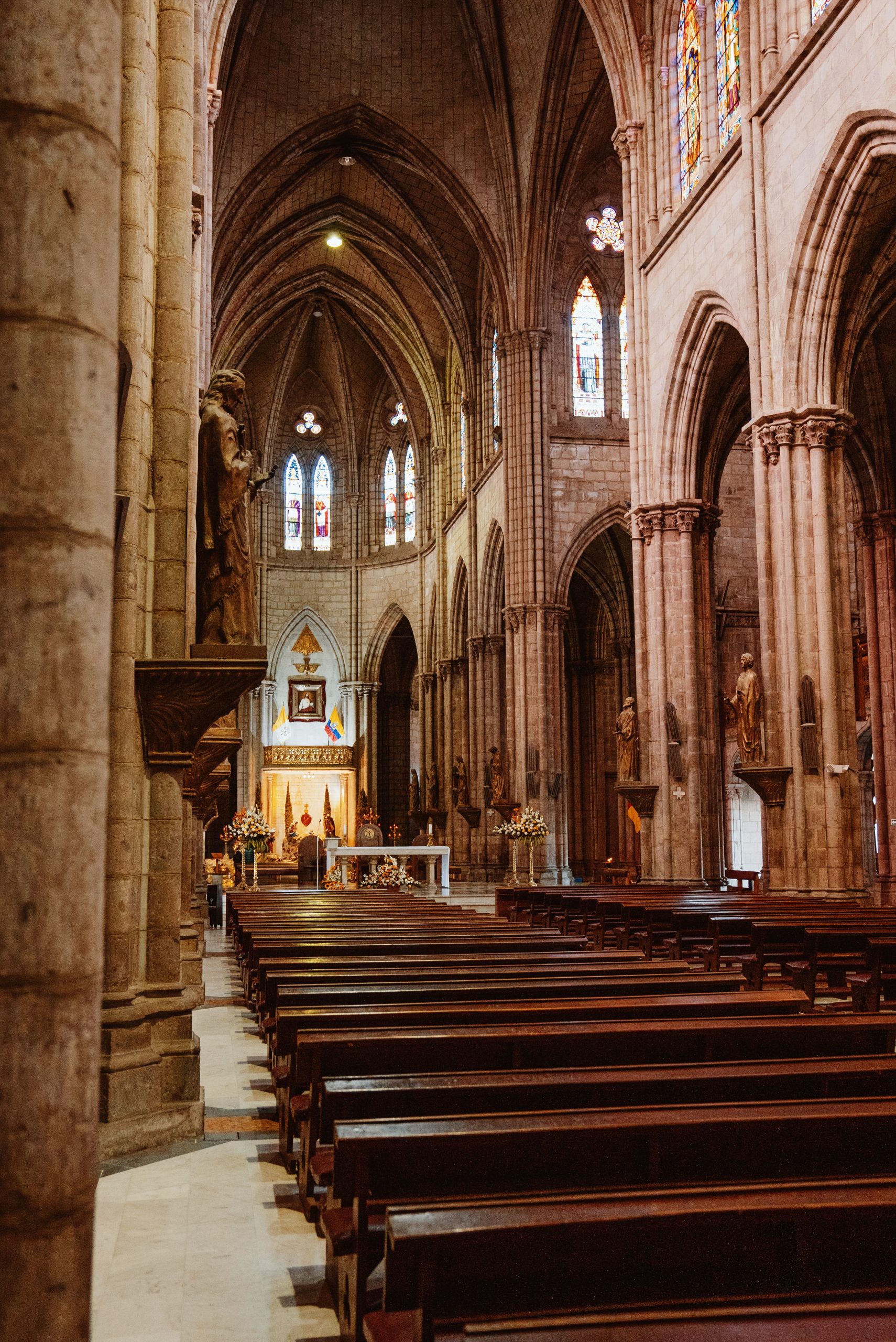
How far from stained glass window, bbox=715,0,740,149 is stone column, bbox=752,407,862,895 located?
5640 millimetres

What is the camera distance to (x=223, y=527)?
729 centimetres

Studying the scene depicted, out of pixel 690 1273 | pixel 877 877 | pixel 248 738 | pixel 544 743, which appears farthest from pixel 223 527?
pixel 248 738

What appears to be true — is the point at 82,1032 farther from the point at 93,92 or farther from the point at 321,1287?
the point at 321,1287

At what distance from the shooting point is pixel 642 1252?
2.43 meters

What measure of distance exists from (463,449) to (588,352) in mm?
6301

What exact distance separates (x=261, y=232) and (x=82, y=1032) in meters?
35.4

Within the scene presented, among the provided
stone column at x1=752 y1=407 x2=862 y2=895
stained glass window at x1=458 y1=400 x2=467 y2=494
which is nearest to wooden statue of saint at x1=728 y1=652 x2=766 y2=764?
stone column at x1=752 y1=407 x2=862 y2=895

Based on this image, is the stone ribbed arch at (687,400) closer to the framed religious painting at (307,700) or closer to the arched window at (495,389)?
the arched window at (495,389)

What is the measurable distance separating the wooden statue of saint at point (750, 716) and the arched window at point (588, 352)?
13.8 meters

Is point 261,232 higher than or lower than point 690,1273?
higher

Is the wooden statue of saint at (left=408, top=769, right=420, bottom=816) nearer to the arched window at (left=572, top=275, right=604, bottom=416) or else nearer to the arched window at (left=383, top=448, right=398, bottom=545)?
the arched window at (left=383, top=448, right=398, bottom=545)

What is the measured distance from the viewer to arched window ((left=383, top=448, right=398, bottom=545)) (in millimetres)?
44094

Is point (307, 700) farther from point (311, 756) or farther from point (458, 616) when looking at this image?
point (458, 616)

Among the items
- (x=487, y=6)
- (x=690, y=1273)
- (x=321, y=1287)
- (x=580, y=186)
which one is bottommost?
(x=321, y=1287)
